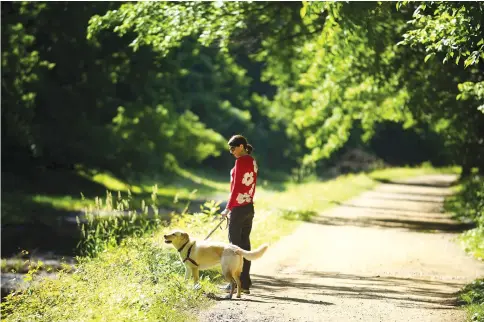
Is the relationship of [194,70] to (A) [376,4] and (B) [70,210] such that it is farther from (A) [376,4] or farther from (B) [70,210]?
(A) [376,4]

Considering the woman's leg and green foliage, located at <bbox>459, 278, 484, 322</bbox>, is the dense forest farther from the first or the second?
the woman's leg

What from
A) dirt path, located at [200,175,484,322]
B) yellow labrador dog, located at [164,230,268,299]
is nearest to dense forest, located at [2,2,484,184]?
dirt path, located at [200,175,484,322]

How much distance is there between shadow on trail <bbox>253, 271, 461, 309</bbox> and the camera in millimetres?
12172

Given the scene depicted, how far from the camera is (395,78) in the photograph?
25.4m

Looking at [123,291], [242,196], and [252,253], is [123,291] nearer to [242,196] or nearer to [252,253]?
[252,253]

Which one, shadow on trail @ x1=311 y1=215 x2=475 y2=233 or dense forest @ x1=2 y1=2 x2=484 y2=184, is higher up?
dense forest @ x1=2 y1=2 x2=484 y2=184

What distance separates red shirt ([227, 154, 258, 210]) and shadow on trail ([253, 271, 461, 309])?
132 cm

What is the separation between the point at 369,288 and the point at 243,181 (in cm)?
290

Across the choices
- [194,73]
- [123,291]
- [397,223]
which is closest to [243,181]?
[123,291]

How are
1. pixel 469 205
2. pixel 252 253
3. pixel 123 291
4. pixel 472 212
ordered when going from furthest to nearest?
pixel 469 205, pixel 472 212, pixel 252 253, pixel 123 291

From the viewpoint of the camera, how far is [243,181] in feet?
38.5

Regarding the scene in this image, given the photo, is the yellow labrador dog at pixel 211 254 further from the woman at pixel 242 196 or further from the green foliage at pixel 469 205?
the green foliage at pixel 469 205

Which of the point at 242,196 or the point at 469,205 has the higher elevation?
the point at 242,196

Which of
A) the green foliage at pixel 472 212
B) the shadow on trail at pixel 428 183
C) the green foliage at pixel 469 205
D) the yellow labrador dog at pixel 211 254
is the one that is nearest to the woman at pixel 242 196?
the yellow labrador dog at pixel 211 254
